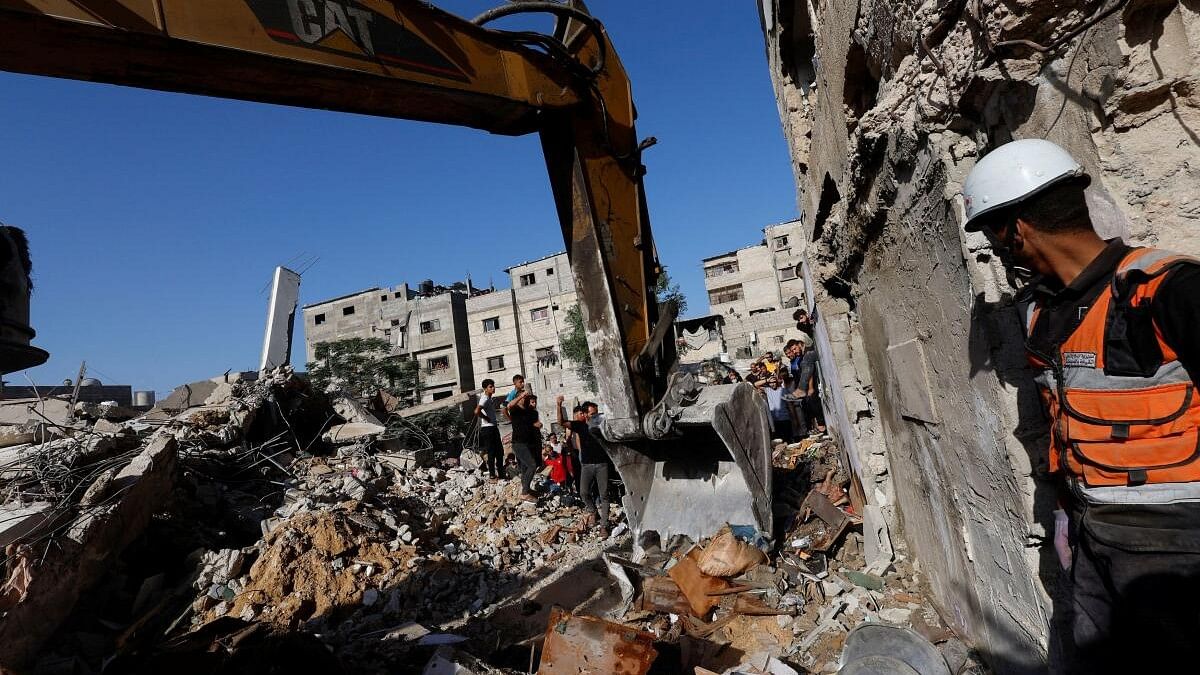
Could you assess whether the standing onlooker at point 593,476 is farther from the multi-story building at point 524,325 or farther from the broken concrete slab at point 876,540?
the multi-story building at point 524,325

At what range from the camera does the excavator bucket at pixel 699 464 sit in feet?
Answer: 14.2

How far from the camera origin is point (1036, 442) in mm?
1801

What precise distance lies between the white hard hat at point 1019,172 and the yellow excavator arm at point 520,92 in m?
2.79

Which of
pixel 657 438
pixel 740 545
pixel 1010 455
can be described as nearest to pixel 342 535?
pixel 657 438

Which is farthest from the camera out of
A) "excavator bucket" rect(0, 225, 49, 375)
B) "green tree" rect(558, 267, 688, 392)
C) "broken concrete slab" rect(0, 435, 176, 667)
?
"green tree" rect(558, 267, 688, 392)

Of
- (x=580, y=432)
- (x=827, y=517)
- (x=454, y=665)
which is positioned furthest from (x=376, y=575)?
(x=827, y=517)

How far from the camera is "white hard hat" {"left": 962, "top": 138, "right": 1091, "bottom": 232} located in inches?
55.3

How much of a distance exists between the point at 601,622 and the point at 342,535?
360 cm

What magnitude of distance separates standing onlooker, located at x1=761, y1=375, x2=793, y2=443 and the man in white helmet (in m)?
6.94

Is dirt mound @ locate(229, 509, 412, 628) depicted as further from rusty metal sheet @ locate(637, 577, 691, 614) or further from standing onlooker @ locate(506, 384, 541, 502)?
rusty metal sheet @ locate(637, 577, 691, 614)

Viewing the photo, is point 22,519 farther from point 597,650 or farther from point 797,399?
point 797,399

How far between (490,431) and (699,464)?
4491 mm

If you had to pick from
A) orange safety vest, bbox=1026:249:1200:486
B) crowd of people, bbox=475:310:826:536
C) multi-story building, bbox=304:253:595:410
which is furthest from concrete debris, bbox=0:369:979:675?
multi-story building, bbox=304:253:595:410

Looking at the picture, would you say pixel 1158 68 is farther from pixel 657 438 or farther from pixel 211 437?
pixel 211 437
